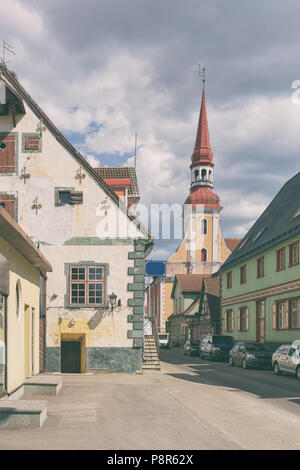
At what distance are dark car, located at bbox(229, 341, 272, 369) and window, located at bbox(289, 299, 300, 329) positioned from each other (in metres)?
2.04

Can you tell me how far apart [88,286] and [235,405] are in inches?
410

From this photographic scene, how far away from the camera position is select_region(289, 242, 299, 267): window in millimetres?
29969

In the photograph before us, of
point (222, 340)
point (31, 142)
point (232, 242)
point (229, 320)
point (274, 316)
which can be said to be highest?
point (31, 142)

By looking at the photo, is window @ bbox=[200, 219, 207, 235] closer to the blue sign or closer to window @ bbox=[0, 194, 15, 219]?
the blue sign

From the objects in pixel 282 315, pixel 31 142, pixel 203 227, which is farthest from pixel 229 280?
pixel 203 227

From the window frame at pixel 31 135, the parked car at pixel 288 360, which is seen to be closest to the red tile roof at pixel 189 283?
the parked car at pixel 288 360

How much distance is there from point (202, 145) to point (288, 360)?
68.2 metres

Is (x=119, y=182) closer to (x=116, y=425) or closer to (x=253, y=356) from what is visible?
(x=253, y=356)

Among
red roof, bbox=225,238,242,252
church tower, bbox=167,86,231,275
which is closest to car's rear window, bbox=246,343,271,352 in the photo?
church tower, bbox=167,86,231,275

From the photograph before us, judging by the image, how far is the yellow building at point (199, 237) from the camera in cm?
8500

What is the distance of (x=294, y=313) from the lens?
30156 mm

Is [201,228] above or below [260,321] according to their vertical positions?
above

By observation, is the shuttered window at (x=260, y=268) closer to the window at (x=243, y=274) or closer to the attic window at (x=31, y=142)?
the window at (x=243, y=274)
